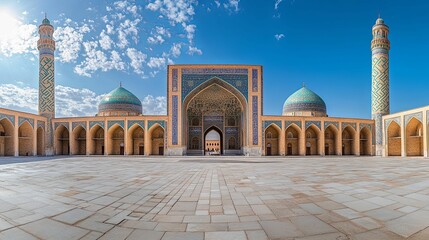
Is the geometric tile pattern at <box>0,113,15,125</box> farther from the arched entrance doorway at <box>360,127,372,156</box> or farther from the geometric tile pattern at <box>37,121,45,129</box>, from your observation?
the arched entrance doorway at <box>360,127,372,156</box>

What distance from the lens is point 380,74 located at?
19.8m

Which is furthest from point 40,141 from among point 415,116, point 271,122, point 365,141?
point 415,116

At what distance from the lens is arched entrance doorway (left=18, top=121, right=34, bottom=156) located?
59.1ft

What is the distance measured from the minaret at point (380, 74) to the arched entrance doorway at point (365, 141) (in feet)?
3.25

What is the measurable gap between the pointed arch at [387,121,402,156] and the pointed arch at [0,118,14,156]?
2610 centimetres

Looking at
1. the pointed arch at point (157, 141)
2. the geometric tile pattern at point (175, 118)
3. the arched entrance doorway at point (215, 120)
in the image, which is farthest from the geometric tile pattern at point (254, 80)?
the pointed arch at point (157, 141)

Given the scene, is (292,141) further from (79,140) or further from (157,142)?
(79,140)

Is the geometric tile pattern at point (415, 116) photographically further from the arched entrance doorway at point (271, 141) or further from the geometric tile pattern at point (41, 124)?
the geometric tile pattern at point (41, 124)

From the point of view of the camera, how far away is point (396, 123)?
60.3ft

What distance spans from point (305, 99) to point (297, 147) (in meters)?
5.16

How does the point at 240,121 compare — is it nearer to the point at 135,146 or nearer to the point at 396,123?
the point at 135,146

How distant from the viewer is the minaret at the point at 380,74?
1967 cm

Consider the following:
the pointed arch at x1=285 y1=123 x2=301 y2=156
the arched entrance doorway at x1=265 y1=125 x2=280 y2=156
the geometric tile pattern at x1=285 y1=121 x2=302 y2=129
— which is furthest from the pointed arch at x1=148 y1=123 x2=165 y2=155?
the pointed arch at x1=285 y1=123 x2=301 y2=156

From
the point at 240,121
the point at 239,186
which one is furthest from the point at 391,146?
the point at 239,186
